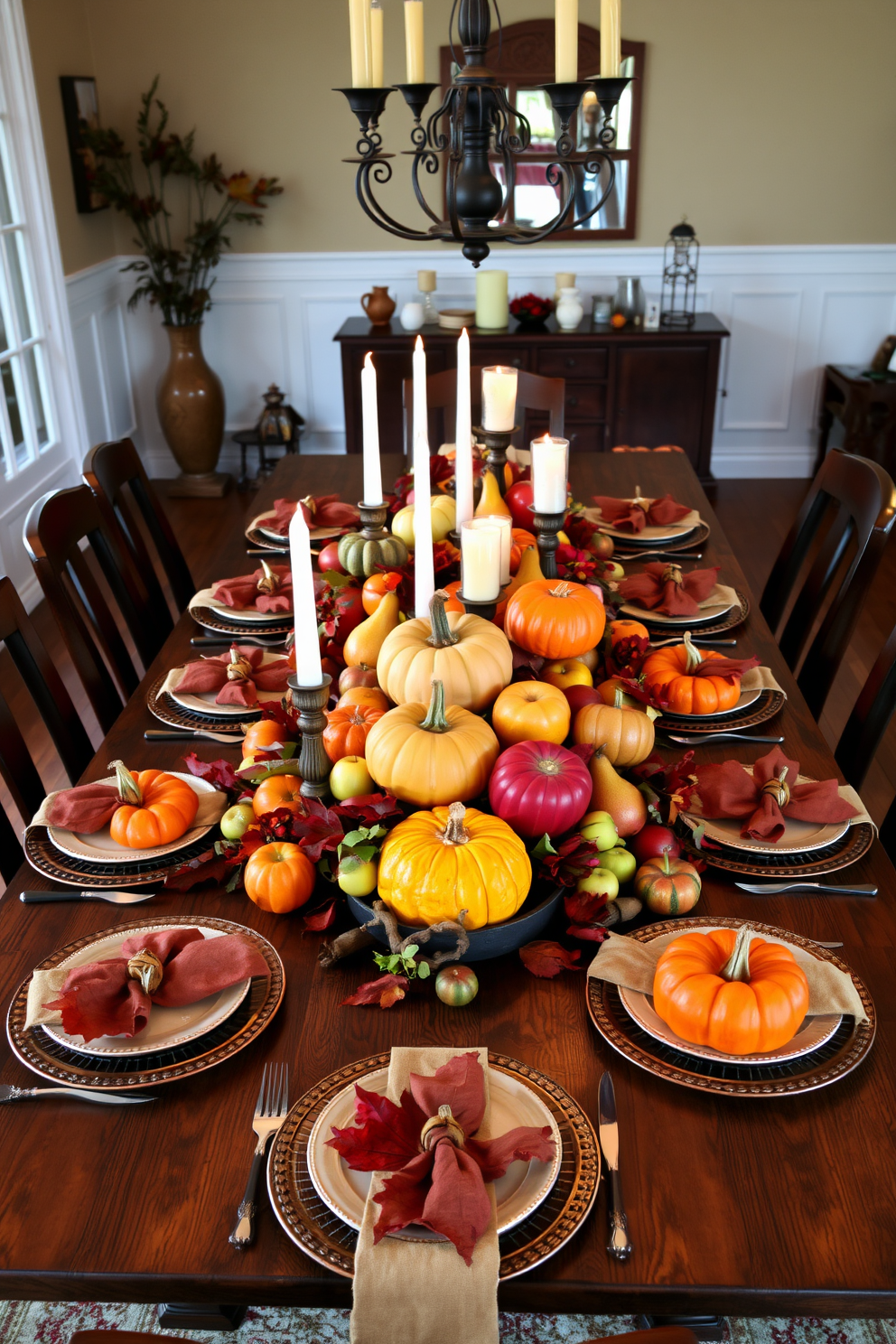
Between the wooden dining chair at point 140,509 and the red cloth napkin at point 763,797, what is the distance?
129 cm

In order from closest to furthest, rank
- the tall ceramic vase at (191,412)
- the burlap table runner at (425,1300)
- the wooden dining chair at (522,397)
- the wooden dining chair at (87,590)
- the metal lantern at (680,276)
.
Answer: the burlap table runner at (425,1300) < the wooden dining chair at (87,590) < the wooden dining chair at (522,397) < the metal lantern at (680,276) < the tall ceramic vase at (191,412)

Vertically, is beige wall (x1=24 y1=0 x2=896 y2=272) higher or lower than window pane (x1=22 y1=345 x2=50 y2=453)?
higher

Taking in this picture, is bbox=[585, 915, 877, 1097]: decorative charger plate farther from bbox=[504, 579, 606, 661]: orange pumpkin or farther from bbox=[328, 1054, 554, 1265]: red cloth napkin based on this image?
bbox=[504, 579, 606, 661]: orange pumpkin

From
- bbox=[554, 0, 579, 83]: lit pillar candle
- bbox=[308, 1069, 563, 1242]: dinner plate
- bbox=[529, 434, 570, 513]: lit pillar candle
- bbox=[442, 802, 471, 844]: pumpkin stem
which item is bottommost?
bbox=[308, 1069, 563, 1242]: dinner plate

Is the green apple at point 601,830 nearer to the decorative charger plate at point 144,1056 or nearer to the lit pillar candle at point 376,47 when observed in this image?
the decorative charger plate at point 144,1056

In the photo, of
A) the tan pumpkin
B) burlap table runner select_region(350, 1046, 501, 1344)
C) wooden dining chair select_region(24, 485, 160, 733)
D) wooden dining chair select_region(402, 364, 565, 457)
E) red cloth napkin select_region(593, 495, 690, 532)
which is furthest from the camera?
wooden dining chair select_region(402, 364, 565, 457)

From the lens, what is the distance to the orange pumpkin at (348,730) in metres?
1.33

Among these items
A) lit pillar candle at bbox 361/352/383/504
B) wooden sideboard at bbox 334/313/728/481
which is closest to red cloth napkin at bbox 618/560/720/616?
lit pillar candle at bbox 361/352/383/504

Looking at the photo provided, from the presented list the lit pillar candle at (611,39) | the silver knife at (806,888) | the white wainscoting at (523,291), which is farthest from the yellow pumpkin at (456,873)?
the white wainscoting at (523,291)

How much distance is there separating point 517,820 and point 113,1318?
105cm

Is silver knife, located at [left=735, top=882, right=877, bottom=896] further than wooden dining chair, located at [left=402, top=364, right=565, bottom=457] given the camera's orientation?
No

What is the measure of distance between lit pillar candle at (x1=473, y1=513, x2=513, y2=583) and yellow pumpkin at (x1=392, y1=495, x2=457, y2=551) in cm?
32

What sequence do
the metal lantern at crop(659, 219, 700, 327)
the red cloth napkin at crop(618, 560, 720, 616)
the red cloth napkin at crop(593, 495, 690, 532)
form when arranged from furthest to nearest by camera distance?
1. the metal lantern at crop(659, 219, 700, 327)
2. the red cloth napkin at crop(593, 495, 690, 532)
3. the red cloth napkin at crop(618, 560, 720, 616)

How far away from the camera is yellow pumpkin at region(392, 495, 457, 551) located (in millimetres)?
1906
